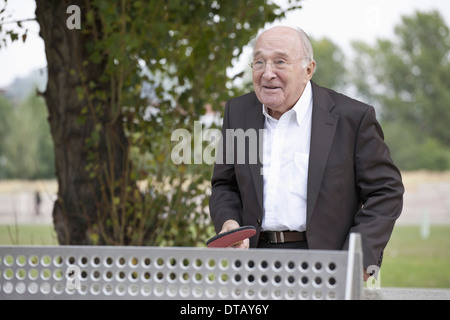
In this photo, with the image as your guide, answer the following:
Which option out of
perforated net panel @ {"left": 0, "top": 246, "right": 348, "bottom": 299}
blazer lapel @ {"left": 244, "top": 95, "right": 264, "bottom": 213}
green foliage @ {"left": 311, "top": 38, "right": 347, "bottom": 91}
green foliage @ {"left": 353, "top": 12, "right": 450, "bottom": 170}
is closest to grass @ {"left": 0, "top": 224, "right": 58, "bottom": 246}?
blazer lapel @ {"left": 244, "top": 95, "right": 264, "bottom": 213}

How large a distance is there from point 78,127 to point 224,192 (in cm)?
154

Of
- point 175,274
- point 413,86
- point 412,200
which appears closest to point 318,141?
point 175,274

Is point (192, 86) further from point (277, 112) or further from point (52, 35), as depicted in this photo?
point (277, 112)

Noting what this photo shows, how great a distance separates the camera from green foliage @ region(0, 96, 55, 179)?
3362 cm

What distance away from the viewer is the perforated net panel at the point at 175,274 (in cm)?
141

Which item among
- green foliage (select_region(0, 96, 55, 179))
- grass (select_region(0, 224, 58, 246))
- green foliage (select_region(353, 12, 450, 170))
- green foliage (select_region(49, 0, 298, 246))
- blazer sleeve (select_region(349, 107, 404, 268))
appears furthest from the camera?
green foliage (select_region(353, 12, 450, 170))

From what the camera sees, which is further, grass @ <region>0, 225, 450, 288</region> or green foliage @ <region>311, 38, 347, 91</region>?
green foliage @ <region>311, 38, 347, 91</region>

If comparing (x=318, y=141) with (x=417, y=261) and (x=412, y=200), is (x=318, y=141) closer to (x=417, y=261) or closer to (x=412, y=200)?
(x=417, y=261)

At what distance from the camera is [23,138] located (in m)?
33.9

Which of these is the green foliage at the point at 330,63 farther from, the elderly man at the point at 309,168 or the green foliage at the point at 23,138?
the elderly man at the point at 309,168

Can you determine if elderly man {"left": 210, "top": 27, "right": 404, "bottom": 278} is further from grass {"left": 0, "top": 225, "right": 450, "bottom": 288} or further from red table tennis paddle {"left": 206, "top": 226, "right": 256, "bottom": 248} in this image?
grass {"left": 0, "top": 225, "right": 450, "bottom": 288}

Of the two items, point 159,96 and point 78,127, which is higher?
point 159,96

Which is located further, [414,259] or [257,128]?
[414,259]

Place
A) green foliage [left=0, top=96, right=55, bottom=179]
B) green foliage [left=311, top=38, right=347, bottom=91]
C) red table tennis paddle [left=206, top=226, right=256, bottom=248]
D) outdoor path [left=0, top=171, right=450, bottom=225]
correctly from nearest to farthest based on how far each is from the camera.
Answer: red table tennis paddle [left=206, top=226, right=256, bottom=248], outdoor path [left=0, top=171, right=450, bottom=225], green foliage [left=0, top=96, right=55, bottom=179], green foliage [left=311, top=38, right=347, bottom=91]
